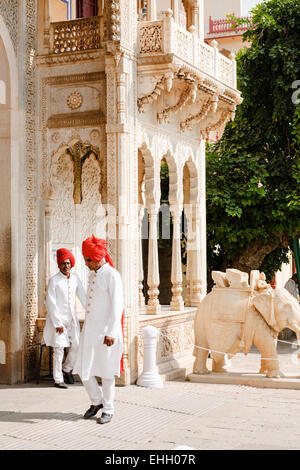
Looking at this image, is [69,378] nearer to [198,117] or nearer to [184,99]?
[184,99]

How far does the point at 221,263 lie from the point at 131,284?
23.2 ft

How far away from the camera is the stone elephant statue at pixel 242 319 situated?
8.89 metres

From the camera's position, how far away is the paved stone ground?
584 centimetres

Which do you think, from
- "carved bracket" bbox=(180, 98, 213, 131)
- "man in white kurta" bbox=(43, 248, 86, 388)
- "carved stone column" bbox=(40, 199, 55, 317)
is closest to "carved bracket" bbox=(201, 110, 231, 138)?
"carved bracket" bbox=(180, 98, 213, 131)

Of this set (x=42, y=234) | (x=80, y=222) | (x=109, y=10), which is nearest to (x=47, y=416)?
(x=42, y=234)

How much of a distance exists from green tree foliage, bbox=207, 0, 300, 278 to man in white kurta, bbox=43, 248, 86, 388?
577cm

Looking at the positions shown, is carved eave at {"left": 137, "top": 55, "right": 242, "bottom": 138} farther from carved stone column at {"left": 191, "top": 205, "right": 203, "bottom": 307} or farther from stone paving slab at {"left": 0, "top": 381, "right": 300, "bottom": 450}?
stone paving slab at {"left": 0, "top": 381, "right": 300, "bottom": 450}

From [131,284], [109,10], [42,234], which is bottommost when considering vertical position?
[131,284]

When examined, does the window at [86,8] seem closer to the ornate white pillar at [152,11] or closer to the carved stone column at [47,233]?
the ornate white pillar at [152,11]

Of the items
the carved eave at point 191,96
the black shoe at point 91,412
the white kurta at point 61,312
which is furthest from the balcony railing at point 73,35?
the black shoe at point 91,412

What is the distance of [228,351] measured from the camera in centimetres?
910

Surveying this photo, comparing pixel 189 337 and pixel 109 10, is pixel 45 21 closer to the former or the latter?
pixel 109 10
